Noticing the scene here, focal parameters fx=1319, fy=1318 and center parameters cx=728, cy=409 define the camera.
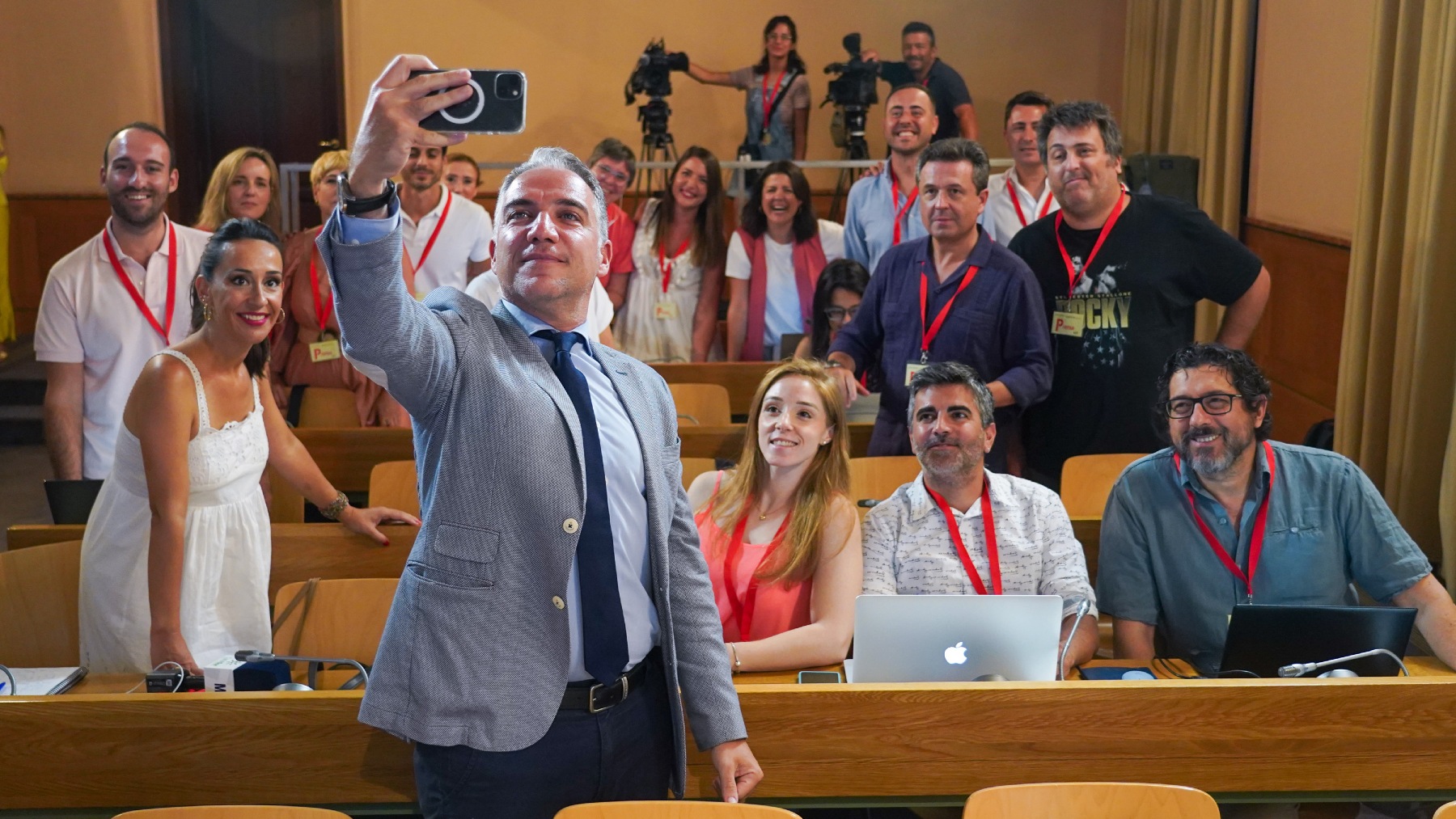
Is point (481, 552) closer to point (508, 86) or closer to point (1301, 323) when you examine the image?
point (508, 86)

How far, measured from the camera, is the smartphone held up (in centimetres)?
135

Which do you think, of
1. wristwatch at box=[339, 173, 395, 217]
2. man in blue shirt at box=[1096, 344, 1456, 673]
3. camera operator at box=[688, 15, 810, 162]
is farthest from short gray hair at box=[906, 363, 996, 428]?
camera operator at box=[688, 15, 810, 162]

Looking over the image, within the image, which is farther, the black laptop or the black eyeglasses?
the black eyeglasses

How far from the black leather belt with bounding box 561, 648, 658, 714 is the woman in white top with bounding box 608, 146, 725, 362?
11.5 feet

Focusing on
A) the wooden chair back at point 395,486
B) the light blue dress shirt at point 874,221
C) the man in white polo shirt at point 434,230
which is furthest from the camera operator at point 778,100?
the wooden chair back at point 395,486

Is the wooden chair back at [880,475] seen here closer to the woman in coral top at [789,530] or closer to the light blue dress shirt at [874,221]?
the woman in coral top at [789,530]

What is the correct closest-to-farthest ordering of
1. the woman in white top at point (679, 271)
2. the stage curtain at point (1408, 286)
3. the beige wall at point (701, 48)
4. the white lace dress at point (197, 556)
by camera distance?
the white lace dress at point (197, 556) < the stage curtain at point (1408, 286) < the woman in white top at point (679, 271) < the beige wall at point (701, 48)

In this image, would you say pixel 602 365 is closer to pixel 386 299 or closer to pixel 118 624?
pixel 386 299

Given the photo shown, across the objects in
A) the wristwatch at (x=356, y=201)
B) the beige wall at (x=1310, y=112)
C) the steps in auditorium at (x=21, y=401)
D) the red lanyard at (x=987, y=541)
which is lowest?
the steps in auditorium at (x=21, y=401)

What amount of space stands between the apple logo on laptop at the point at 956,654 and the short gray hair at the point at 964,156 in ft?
5.32

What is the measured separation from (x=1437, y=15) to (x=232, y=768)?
3862 mm

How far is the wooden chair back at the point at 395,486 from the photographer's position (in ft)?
11.1

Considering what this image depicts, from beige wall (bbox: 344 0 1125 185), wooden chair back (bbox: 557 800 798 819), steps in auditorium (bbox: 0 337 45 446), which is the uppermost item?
beige wall (bbox: 344 0 1125 185)

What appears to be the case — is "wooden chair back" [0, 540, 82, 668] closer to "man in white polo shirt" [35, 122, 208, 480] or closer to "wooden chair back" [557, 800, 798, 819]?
"man in white polo shirt" [35, 122, 208, 480]
